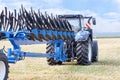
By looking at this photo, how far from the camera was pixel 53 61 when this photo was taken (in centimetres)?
1775

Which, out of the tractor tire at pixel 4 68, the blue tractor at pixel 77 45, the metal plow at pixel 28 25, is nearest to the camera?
the tractor tire at pixel 4 68

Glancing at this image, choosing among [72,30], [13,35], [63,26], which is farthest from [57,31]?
[13,35]

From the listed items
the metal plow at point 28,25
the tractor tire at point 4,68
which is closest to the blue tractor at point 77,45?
the metal plow at point 28,25

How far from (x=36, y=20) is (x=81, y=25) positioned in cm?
547

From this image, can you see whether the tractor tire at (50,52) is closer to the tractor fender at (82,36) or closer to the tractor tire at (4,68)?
the tractor fender at (82,36)

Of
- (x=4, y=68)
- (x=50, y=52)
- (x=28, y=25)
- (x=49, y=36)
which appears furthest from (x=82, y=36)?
(x=4, y=68)

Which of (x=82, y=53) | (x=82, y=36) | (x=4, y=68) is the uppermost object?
(x=82, y=36)

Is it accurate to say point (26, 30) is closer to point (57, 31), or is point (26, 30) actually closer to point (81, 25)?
point (57, 31)

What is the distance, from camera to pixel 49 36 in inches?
574

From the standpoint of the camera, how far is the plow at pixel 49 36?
11875 millimetres

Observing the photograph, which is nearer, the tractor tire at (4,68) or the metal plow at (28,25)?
the tractor tire at (4,68)

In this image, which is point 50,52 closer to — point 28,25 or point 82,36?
point 82,36

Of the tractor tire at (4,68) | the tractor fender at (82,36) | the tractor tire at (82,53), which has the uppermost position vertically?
the tractor fender at (82,36)

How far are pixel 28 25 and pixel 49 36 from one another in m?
2.09
